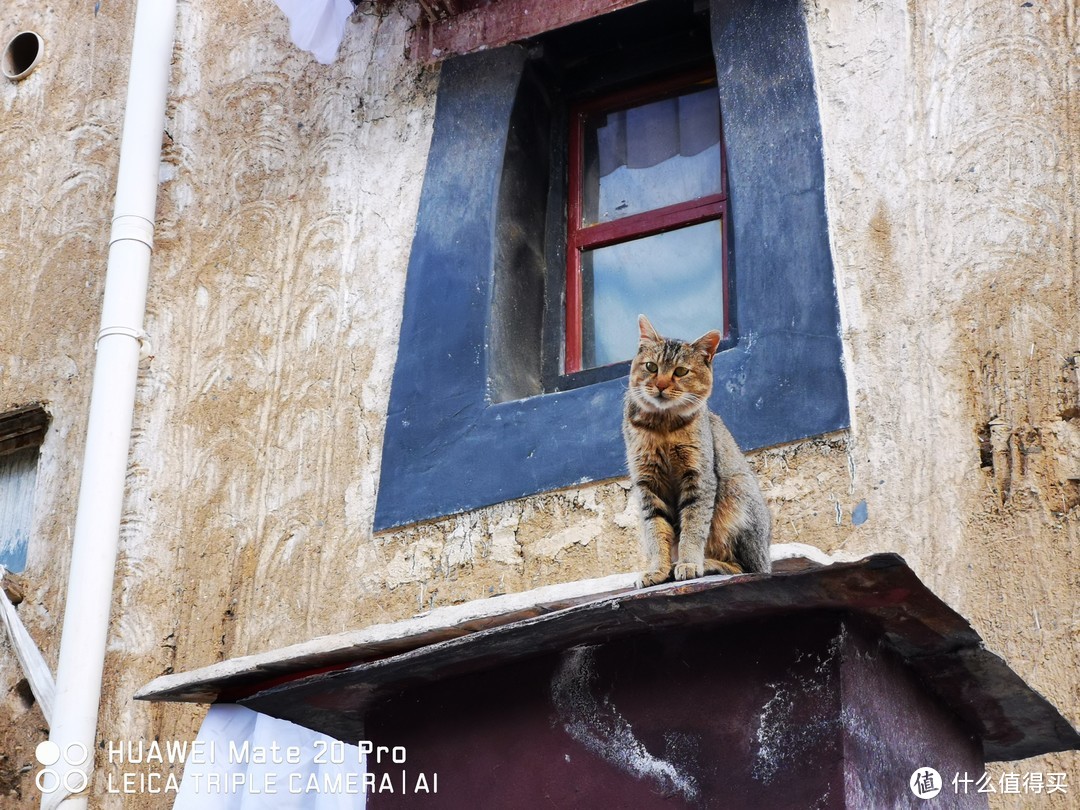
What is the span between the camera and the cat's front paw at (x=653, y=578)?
459 cm

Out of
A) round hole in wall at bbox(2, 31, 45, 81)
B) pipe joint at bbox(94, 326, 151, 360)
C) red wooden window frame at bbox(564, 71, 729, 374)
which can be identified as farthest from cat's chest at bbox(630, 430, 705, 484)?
round hole in wall at bbox(2, 31, 45, 81)

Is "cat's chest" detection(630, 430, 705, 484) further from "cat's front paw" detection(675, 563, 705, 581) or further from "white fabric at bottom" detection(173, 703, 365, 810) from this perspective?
"white fabric at bottom" detection(173, 703, 365, 810)

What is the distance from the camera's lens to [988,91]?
6.09 metres

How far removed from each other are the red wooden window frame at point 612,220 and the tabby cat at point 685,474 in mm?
1587

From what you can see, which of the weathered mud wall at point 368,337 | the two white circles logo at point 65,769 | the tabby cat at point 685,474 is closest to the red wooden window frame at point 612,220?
the weathered mud wall at point 368,337

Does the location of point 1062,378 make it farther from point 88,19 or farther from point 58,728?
point 88,19

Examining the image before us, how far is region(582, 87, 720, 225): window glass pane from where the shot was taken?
22.9ft

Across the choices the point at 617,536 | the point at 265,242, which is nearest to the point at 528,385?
the point at 617,536

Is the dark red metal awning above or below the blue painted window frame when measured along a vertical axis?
below

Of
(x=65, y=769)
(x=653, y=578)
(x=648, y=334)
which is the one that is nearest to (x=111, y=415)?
(x=65, y=769)

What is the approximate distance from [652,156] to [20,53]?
159 inches

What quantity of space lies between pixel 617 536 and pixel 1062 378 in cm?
174

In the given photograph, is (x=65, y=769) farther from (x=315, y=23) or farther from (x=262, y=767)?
(x=315, y=23)

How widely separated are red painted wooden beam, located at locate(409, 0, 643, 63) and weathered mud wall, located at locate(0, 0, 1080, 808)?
141 mm
